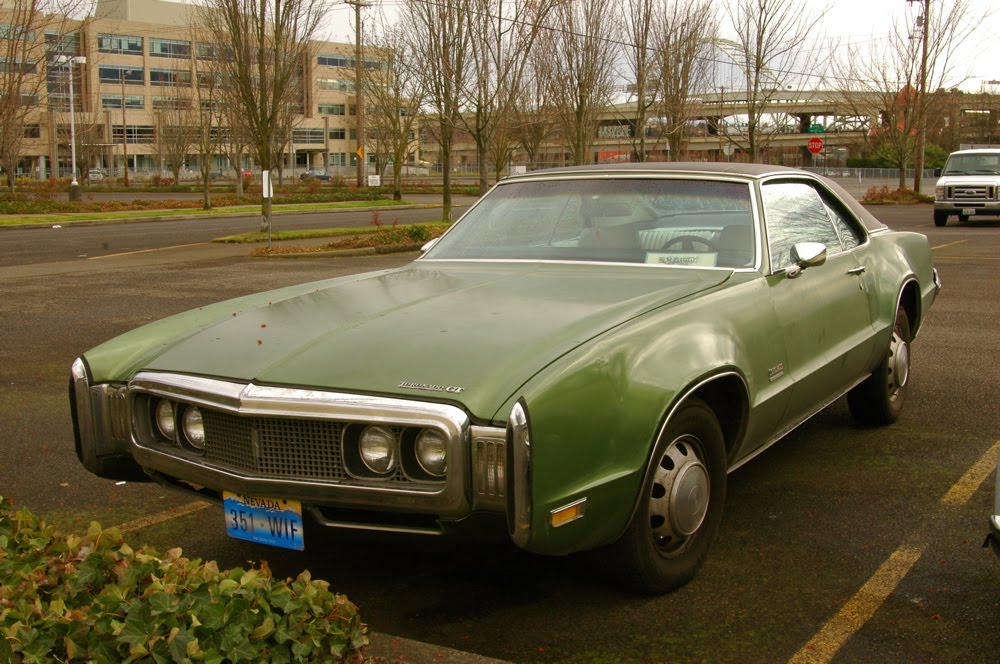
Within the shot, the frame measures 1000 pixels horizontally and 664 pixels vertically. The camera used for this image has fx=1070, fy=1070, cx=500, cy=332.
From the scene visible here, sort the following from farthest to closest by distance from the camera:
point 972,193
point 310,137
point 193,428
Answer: point 310,137, point 972,193, point 193,428

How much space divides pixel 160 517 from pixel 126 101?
95678 millimetres

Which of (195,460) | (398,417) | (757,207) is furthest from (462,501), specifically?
(757,207)

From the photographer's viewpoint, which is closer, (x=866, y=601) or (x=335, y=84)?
(x=866, y=601)

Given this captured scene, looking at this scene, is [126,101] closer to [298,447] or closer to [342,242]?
[342,242]

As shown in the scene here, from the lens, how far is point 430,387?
10.7 feet

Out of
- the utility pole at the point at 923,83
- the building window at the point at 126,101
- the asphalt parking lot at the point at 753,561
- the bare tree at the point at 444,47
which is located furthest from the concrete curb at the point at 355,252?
the building window at the point at 126,101

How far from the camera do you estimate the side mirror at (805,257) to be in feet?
15.5

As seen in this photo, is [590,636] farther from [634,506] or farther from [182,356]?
[182,356]

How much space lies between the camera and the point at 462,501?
3143 mm

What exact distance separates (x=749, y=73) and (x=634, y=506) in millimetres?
28187

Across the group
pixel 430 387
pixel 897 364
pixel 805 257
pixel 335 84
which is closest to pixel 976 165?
pixel 897 364

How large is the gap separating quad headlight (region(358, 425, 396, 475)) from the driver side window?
2.19 meters

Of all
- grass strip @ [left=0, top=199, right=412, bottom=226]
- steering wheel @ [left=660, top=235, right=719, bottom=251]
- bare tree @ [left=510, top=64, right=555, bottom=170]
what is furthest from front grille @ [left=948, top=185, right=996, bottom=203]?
steering wheel @ [left=660, top=235, right=719, bottom=251]

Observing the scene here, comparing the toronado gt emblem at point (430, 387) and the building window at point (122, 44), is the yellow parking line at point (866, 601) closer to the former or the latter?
the toronado gt emblem at point (430, 387)
